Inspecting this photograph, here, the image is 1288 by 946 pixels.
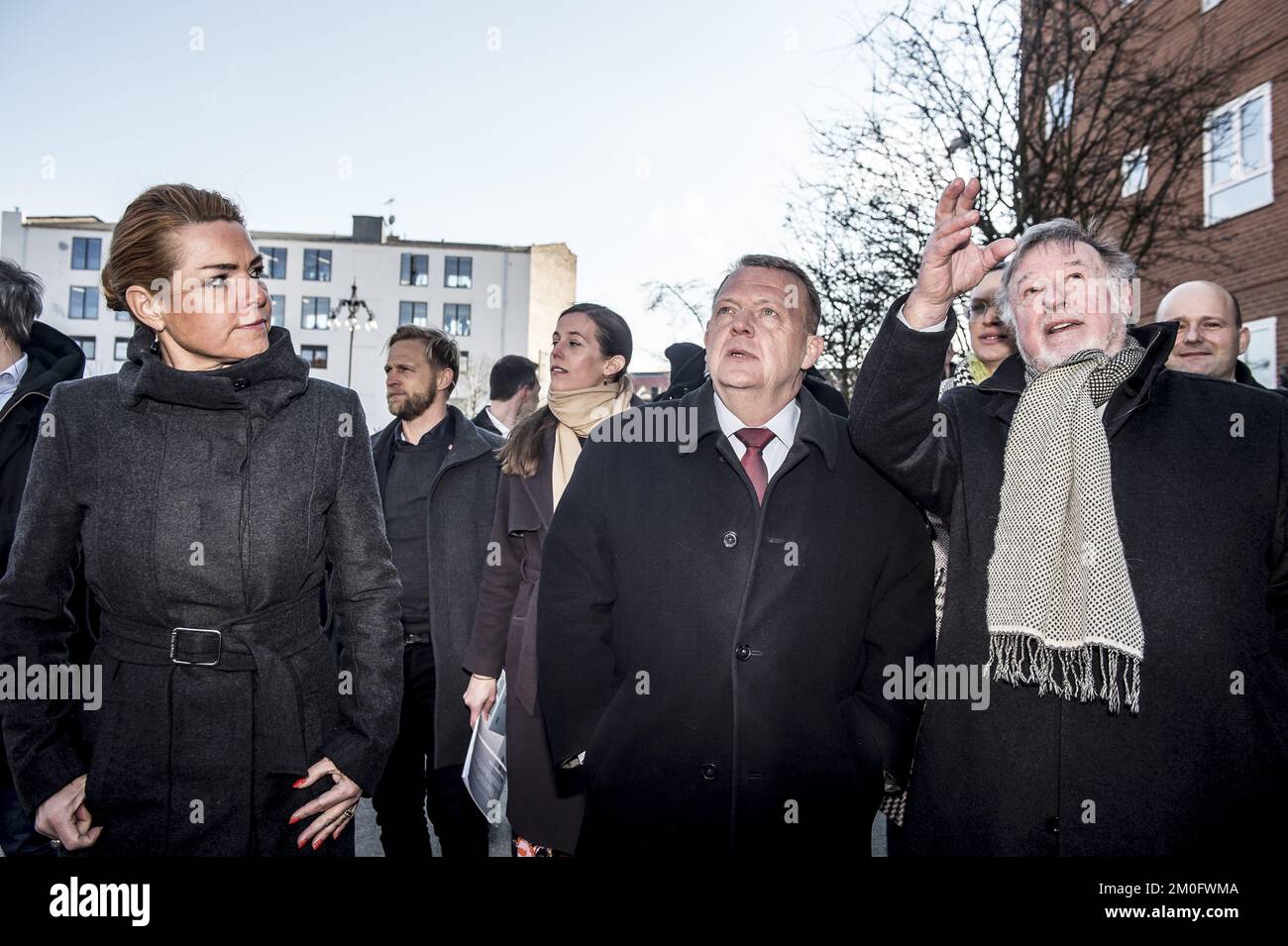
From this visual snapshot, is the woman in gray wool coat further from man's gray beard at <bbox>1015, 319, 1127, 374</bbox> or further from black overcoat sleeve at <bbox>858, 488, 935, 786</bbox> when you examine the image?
man's gray beard at <bbox>1015, 319, 1127, 374</bbox>

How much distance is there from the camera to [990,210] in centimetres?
993

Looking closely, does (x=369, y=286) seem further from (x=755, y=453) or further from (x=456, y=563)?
(x=755, y=453)

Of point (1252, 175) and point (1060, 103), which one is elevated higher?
point (1252, 175)

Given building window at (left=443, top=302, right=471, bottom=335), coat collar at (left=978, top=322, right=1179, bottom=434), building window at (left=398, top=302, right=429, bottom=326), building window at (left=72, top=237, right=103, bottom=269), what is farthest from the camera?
building window at (left=398, top=302, right=429, bottom=326)

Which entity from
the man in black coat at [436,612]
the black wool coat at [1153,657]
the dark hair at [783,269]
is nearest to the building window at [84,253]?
the man in black coat at [436,612]

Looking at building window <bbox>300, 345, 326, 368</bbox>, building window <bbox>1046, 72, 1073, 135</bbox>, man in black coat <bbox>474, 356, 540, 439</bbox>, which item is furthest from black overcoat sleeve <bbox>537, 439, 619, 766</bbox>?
building window <bbox>300, 345, 326, 368</bbox>

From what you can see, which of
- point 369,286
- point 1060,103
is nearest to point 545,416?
point 1060,103

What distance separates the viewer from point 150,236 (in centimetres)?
233

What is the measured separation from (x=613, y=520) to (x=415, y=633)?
2.28 m

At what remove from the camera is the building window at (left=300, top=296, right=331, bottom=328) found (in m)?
59.6

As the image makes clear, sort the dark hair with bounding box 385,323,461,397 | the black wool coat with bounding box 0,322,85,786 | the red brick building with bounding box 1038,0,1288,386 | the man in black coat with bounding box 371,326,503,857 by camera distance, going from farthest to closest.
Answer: the red brick building with bounding box 1038,0,1288,386
the dark hair with bounding box 385,323,461,397
the man in black coat with bounding box 371,326,503,857
the black wool coat with bounding box 0,322,85,786

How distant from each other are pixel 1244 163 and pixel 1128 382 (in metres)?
14.3

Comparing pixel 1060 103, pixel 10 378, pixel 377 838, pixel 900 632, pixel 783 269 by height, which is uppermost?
pixel 1060 103
